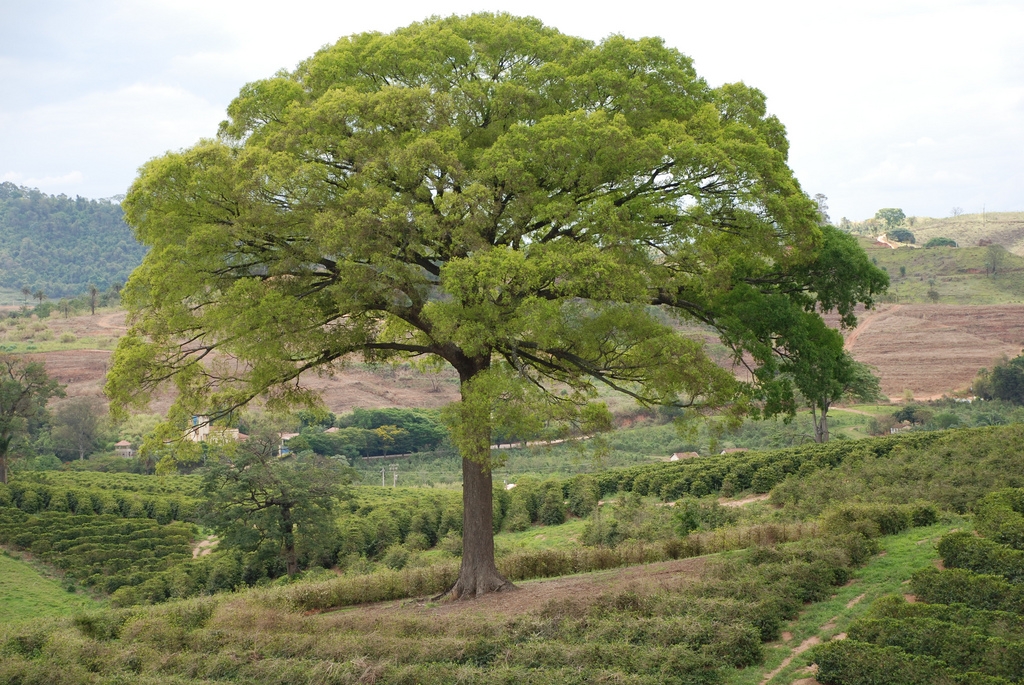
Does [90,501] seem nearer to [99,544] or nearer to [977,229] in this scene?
[99,544]

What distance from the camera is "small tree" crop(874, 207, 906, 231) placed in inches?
5408

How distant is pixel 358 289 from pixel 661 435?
53621 millimetres

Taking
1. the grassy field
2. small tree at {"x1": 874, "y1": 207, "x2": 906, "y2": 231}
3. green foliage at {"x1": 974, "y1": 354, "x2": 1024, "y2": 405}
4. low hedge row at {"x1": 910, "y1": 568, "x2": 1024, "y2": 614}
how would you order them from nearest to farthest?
low hedge row at {"x1": 910, "y1": 568, "x2": 1024, "y2": 614} < the grassy field < green foliage at {"x1": 974, "y1": 354, "x2": 1024, "y2": 405} < small tree at {"x1": 874, "y1": 207, "x2": 906, "y2": 231}

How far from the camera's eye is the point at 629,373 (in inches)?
510

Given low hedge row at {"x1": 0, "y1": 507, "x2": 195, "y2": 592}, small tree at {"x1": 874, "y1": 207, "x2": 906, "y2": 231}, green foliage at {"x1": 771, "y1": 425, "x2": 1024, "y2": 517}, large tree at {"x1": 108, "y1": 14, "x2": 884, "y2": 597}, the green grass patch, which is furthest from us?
small tree at {"x1": 874, "y1": 207, "x2": 906, "y2": 231}

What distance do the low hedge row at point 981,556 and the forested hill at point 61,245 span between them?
491ft

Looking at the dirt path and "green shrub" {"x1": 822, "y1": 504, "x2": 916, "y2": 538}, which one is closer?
"green shrub" {"x1": 822, "y1": 504, "x2": 916, "y2": 538}

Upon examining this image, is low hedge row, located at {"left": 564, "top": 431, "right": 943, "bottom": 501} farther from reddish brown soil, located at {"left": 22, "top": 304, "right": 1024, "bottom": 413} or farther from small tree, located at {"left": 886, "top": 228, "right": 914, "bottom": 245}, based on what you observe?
small tree, located at {"left": 886, "top": 228, "right": 914, "bottom": 245}

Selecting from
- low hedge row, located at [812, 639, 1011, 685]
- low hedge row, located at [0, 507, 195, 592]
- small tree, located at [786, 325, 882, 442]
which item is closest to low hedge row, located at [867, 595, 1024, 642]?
low hedge row, located at [812, 639, 1011, 685]

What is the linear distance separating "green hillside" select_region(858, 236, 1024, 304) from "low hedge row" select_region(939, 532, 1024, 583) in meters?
75.4

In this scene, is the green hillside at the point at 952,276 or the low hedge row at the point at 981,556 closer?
the low hedge row at the point at 981,556

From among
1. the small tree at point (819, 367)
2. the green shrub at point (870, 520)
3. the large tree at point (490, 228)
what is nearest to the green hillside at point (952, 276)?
the green shrub at point (870, 520)

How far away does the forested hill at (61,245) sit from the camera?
150 meters

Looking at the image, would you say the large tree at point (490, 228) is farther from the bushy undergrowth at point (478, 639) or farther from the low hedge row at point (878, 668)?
the low hedge row at point (878, 668)
